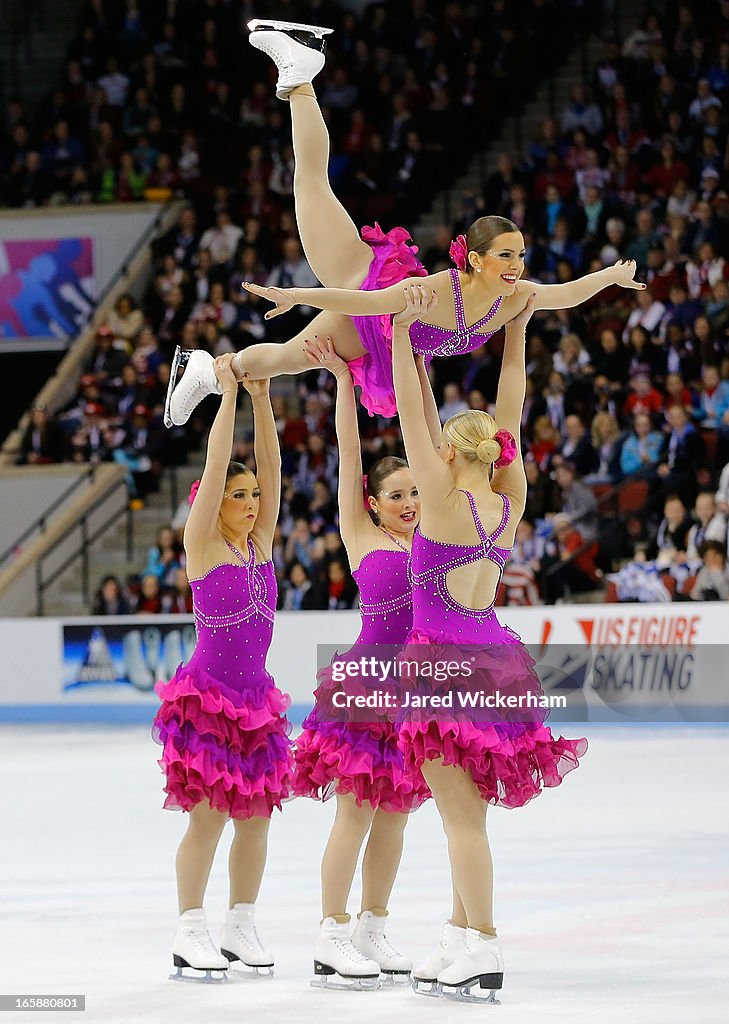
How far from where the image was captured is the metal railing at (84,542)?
14.4 meters

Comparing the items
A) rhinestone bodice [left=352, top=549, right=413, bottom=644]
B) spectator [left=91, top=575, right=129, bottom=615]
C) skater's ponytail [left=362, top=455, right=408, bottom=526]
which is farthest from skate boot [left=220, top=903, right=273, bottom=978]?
spectator [left=91, top=575, right=129, bottom=615]

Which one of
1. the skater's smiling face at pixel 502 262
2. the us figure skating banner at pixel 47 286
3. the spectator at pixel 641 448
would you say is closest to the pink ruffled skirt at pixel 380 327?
the skater's smiling face at pixel 502 262

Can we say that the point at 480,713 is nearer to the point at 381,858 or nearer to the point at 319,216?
the point at 381,858

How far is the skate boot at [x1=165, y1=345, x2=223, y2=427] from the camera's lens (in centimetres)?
499

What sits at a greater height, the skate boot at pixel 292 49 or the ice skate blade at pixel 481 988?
the skate boot at pixel 292 49

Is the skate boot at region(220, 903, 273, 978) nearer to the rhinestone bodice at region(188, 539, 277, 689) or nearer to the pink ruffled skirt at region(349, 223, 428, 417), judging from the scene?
the rhinestone bodice at region(188, 539, 277, 689)

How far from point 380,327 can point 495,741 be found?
4.30 feet

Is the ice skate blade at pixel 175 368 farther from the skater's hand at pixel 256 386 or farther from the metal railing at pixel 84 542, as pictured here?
the metal railing at pixel 84 542

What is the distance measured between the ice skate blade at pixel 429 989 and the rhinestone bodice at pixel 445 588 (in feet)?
2.89

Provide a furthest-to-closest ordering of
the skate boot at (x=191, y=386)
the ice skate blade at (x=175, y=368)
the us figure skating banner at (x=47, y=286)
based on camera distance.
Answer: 1. the us figure skating banner at (x=47, y=286)
2. the ice skate blade at (x=175, y=368)
3. the skate boot at (x=191, y=386)

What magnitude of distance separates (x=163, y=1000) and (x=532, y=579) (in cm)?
784

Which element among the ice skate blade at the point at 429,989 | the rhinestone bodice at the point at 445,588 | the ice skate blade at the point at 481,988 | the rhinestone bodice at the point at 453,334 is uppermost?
the rhinestone bodice at the point at 453,334

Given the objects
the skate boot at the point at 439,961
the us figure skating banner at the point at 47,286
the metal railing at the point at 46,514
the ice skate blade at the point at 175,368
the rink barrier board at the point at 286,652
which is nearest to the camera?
the skate boot at the point at 439,961

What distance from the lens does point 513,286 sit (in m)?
4.59
